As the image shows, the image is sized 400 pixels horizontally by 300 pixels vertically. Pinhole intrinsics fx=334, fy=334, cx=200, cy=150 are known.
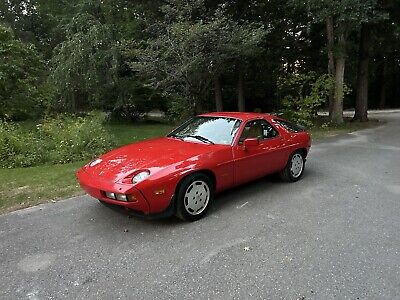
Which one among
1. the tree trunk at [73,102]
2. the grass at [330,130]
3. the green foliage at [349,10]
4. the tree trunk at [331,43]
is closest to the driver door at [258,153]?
the grass at [330,130]

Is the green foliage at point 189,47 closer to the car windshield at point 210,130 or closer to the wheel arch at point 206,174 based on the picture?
the car windshield at point 210,130

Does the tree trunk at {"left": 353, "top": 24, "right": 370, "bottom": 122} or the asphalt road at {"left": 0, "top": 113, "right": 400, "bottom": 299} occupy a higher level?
the tree trunk at {"left": 353, "top": 24, "right": 370, "bottom": 122}

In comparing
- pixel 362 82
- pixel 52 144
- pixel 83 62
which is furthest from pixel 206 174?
pixel 362 82

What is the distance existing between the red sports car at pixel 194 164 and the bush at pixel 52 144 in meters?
4.05

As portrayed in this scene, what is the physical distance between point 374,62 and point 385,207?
92.3ft

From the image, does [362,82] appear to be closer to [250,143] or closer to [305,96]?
[305,96]

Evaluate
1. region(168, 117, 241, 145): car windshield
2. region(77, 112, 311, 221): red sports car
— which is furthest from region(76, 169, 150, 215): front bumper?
region(168, 117, 241, 145): car windshield

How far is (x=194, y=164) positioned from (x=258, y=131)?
155cm

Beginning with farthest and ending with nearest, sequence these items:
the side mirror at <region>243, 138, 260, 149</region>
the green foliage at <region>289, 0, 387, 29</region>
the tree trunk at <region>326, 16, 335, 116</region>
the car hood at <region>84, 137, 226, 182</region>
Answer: the tree trunk at <region>326, 16, 335, 116</region> < the green foliage at <region>289, 0, 387, 29</region> < the side mirror at <region>243, 138, 260, 149</region> < the car hood at <region>84, 137, 226, 182</region>

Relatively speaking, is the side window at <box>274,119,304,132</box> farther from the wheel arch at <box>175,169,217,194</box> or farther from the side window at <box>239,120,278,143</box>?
the wheel arch at <box>175,169,217,194</box>

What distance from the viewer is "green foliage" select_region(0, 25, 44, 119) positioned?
11195 millimetres

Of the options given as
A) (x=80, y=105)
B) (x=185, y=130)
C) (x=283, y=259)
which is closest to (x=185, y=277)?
(x=283, y=259)

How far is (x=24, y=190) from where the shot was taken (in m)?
5.69

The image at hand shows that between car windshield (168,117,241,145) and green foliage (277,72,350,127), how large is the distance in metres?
9.17
